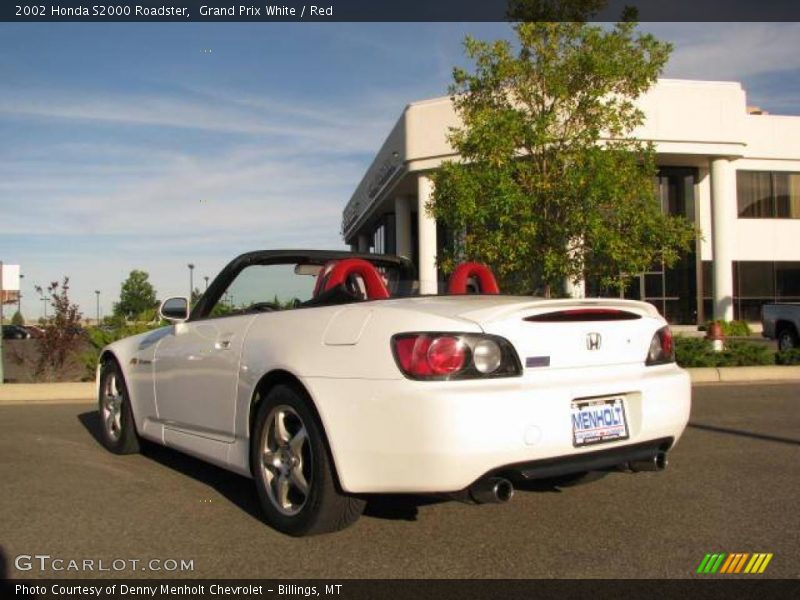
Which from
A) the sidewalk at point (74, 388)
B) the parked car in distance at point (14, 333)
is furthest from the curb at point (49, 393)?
the parked car in distance at point (14, 333)

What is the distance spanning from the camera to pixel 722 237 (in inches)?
1044

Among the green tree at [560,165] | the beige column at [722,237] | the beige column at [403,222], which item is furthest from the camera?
the beige column at [403,222]

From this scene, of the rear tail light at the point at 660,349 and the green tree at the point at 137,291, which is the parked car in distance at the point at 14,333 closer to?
the green tree at the point at 137,291

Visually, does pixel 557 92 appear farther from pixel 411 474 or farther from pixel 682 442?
pixel 411 474

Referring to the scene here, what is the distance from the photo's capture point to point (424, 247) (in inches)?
1015

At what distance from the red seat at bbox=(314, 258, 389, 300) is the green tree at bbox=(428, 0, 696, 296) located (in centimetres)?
676

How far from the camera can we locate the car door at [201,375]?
4.28m

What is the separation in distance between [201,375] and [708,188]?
2887cm

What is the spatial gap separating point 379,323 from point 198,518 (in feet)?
5.32

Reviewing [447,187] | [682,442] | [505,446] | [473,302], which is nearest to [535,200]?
[447,187]

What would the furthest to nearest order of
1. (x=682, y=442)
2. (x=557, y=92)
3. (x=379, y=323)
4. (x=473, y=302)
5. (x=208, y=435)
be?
(x=557, y=92) → (x=682, y=442) → (x=208, y=435) → (x=473, y=302) → (x=379, y=323)

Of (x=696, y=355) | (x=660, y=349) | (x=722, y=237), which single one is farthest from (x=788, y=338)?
(x=660, y=349)

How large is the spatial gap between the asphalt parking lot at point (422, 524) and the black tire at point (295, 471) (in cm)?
11
